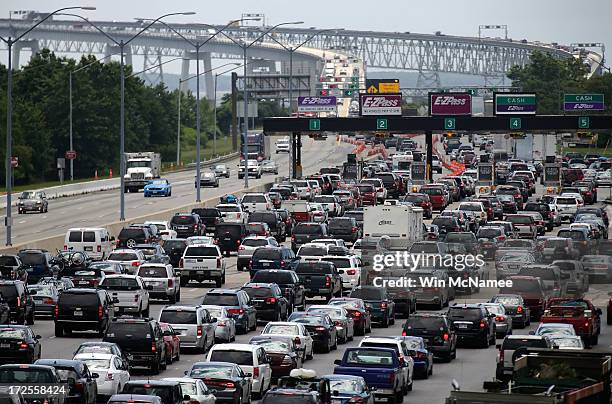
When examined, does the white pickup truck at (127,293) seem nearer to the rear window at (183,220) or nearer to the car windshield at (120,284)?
the car windshield at (120,284)

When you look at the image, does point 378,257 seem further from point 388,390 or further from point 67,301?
point 388,390

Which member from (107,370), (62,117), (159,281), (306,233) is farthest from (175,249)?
(62,117)

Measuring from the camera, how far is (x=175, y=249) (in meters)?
64.3

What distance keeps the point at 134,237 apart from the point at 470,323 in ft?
87.7

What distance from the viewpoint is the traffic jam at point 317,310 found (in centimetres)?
2962

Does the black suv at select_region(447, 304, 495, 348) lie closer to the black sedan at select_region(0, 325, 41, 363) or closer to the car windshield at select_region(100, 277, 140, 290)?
the car windshield at select_region(100, 277, 140, 290)

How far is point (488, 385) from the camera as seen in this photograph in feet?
74.3

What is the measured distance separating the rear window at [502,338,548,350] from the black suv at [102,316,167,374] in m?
7.52

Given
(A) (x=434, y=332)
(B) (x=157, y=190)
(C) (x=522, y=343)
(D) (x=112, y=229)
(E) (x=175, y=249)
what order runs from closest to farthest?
(C) (x=522, y=343) < (A) (x=434, y=332) < (E) (x=175, y=249) < (D) (x=112, y=229) < (B) (x=157, y=190)

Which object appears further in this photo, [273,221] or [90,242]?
[273,221]

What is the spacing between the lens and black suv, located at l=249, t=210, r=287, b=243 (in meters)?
77.9

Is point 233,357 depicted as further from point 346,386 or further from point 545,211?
point 545,211

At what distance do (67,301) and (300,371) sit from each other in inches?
601

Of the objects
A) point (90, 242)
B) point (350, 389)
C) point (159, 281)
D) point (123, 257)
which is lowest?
point (350, 389)
